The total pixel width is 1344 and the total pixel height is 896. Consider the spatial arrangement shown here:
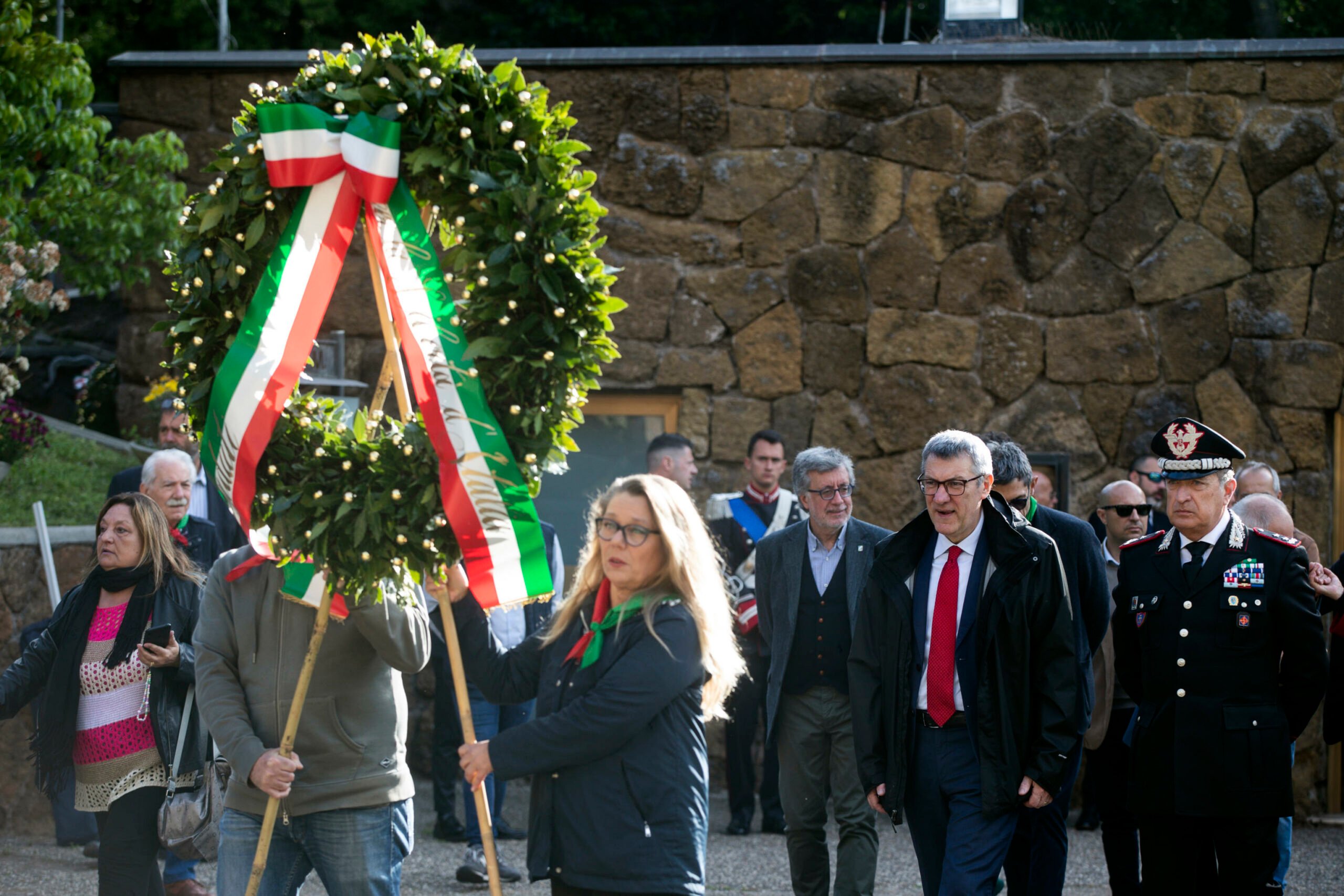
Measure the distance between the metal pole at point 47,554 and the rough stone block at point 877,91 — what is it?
4715 mm

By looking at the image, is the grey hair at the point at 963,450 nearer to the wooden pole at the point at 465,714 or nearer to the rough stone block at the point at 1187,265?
the wooden pole at the point at 465,714

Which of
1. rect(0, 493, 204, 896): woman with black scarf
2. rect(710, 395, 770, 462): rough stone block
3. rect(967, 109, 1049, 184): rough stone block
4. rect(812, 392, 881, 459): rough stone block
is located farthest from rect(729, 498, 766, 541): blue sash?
rect(0, 493, 204, 896): woman with black scarf

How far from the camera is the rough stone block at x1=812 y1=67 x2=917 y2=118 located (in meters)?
7.46

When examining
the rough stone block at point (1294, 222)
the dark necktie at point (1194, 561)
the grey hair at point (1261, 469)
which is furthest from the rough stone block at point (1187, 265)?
the dark necktie at point (1194, 561)

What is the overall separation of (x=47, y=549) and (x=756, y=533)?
3415 mm

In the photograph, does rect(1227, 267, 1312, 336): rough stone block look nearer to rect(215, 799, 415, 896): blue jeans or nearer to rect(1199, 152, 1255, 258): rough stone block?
rect(1199, 152, 1255, 258): rough stone block

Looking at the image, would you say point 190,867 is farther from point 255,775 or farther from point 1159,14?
point 1159,14

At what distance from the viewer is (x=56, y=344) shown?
9.93 m

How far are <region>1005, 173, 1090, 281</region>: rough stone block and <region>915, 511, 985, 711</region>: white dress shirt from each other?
11.8 ft

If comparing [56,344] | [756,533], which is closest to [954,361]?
[756,533]

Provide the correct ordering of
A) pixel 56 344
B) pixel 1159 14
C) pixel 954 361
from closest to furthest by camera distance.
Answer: pixel 954 361
pixel 56 344
pixel 1159 14

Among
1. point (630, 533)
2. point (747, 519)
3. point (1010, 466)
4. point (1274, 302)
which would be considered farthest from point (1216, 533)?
point (1274, 302)

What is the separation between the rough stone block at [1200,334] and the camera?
7312 millimetres

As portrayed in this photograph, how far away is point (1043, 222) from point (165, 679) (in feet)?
17.0
